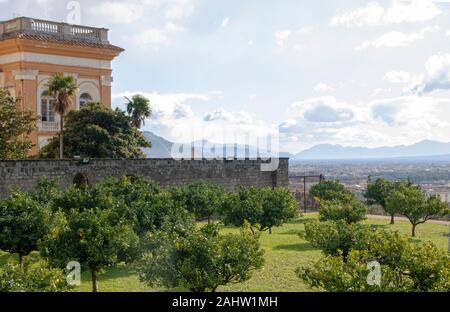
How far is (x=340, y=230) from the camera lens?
13164mm

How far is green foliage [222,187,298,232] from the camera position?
19422mm

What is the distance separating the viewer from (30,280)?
26.9 ft

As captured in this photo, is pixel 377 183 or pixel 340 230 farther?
pixel 377 183

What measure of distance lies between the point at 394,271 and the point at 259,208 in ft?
35.7

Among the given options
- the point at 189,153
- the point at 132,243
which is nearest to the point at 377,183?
the point at 189,153

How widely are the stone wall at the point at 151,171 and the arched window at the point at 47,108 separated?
8.08 metres

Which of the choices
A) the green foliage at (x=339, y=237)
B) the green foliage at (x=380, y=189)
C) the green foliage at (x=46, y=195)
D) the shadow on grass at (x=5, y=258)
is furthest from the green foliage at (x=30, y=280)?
the green foliage at (x=380, y=189)

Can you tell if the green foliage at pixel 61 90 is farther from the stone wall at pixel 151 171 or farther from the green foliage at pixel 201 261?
the green foliage at pixel 201 261

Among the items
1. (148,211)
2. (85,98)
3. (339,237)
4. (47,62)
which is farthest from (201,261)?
(85,98)

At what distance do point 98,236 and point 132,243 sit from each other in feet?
2.79

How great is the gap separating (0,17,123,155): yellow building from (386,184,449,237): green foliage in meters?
17.4
